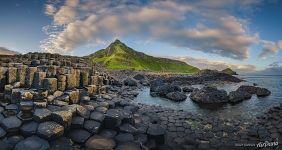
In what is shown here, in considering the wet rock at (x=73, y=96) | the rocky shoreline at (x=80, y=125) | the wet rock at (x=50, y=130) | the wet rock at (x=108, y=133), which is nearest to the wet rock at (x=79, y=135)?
the rocky shoreline at (x=80, y=125)

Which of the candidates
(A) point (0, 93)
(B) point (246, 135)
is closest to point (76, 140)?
(A) point (0, 93)

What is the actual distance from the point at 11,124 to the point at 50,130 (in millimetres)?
1589

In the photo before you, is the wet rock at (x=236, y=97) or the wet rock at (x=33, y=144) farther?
the wet rock at (x=236, y=97)

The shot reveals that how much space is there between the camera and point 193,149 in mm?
11375

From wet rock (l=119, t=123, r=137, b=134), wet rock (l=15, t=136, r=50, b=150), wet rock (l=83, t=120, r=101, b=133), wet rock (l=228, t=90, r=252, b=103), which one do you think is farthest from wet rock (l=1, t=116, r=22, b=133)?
wet rock (l=228, t=90, r=252, b=103)

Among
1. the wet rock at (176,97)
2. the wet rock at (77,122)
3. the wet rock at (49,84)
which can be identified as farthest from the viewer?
the wet rock at (176,97)

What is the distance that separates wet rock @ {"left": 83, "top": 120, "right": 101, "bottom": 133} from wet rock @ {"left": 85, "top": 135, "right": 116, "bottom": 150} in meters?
0.33

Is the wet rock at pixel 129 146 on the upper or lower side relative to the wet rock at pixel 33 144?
lower

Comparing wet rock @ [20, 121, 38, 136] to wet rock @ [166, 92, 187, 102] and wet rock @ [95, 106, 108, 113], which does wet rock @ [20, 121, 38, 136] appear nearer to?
wet rock @ [95, 106, 108, 113]

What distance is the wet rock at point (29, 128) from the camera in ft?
29.4

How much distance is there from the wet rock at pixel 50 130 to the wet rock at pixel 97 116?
1769 mm

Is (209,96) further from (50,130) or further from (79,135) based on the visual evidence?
(50,130)

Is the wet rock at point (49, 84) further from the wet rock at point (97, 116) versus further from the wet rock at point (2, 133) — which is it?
the wet rock at point (2, 133)

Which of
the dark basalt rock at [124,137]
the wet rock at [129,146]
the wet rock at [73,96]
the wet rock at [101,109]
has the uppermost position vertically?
the wet rock at [73,96]
